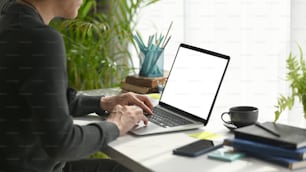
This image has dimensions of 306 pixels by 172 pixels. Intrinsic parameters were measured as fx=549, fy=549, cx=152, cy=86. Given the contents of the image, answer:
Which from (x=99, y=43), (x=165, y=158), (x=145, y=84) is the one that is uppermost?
(x=99, y=43)

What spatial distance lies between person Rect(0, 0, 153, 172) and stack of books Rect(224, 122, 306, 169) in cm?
36

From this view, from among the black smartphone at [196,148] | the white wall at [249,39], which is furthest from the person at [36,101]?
the white wall at [249,39]

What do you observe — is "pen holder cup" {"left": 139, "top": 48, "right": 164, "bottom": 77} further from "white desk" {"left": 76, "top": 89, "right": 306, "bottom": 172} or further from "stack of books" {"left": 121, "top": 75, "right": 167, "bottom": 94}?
"white desk" {"left": 76, "top": 89, "right": 306, "bottom": 172}

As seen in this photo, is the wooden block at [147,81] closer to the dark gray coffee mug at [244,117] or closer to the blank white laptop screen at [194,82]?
the blank white laptop screen at [194,82]

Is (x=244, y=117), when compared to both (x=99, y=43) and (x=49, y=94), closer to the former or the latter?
(x=49, y=94)

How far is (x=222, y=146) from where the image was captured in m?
1.53

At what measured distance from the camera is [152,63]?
2277mm

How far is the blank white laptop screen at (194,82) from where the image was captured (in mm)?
1730

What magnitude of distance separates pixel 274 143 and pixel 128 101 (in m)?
0.60

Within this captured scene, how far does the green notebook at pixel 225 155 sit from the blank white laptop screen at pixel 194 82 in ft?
0.84

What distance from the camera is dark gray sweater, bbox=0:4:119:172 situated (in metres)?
1.34

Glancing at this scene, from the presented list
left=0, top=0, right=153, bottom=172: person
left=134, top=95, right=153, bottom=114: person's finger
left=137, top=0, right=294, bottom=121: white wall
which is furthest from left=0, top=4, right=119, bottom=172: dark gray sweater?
left=137, top=0, right=294, bottom=121: white wall

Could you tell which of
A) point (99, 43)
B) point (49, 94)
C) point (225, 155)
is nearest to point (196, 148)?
point (225, 155)

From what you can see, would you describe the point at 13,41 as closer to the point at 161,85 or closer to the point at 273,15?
the point at 161,85
